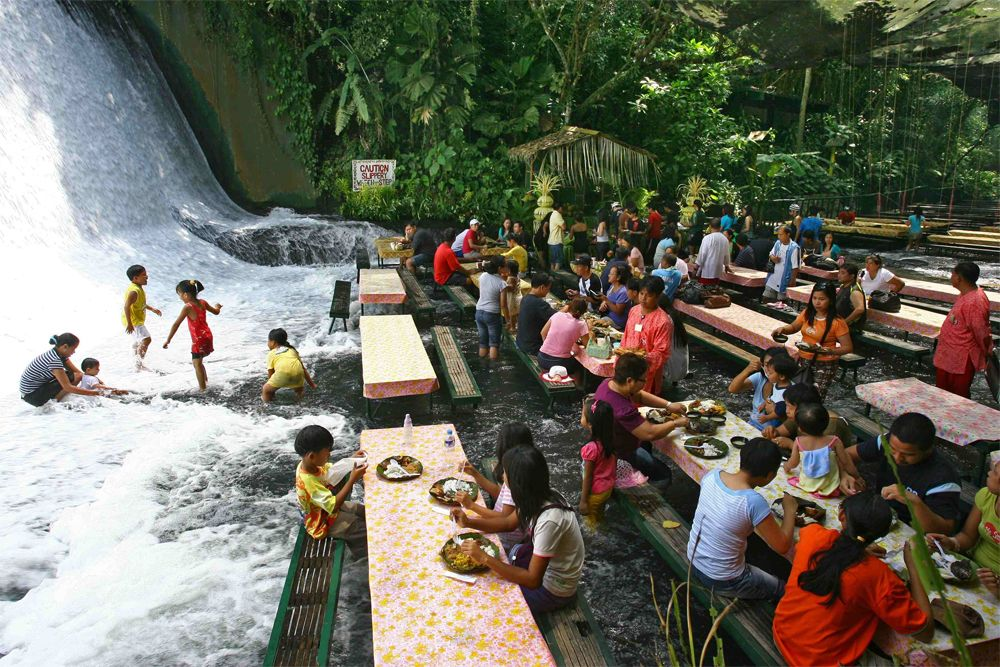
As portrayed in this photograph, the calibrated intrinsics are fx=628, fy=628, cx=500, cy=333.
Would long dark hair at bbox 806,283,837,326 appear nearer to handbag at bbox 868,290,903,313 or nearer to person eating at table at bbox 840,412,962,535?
person eating at table at bbox 840,412,962,535

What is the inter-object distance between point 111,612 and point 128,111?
16.0 m

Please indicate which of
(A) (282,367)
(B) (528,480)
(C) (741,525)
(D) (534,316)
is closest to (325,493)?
(B) (528,480)

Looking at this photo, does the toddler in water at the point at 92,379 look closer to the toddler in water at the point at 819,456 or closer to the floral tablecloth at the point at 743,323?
the toddler in water at the point at 819,456

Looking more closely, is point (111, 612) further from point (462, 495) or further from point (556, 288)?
point (556, 288)

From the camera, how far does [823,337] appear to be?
7.09 meters

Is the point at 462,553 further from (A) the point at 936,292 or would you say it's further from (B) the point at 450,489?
(A) the point at 936,292

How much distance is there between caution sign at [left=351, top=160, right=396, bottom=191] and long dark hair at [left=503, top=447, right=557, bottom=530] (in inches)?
696

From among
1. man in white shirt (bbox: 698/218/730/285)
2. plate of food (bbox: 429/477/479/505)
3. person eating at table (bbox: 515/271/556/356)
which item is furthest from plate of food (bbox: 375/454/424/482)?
man in white shirt (bbox: 698/218/730/285)

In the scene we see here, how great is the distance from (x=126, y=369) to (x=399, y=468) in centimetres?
682

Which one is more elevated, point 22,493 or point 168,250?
point 168,250

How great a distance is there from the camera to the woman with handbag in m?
6.97

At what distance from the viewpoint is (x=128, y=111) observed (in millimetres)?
16688

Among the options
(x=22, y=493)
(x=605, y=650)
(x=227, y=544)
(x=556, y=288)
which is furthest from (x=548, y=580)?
(x=556, y=288)

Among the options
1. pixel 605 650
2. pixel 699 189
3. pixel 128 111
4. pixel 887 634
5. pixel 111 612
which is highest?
pixel 128 111
